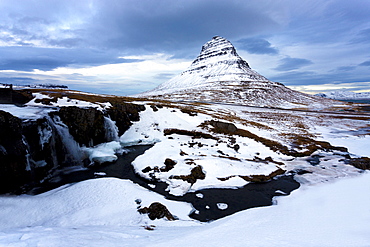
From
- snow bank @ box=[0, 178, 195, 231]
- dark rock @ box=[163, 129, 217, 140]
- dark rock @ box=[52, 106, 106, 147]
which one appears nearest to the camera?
snow bank @ box=[0, 178, 195, 231]

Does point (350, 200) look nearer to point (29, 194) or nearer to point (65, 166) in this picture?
point (29, 194)

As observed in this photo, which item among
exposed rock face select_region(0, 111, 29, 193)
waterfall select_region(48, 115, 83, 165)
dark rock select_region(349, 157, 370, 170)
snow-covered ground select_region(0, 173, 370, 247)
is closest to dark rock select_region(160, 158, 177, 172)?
snow-covered ground select_region(0, 173, 370, 247)

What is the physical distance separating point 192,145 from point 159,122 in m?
12.3

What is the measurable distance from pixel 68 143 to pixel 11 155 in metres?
6.82

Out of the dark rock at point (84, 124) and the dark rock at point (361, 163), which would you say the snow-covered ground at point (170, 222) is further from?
the dark rock at point (84, 124)

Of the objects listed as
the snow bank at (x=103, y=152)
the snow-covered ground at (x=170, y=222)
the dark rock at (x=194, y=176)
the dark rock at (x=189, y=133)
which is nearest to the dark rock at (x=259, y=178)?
the snow-covered ground at (x=170, y=222)

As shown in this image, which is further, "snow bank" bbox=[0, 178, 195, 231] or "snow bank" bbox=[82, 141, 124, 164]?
"snow bank" bbox=[82, 141, 124, 164]

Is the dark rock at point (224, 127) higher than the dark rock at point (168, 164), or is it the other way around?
the dark rock at point (224, 127)

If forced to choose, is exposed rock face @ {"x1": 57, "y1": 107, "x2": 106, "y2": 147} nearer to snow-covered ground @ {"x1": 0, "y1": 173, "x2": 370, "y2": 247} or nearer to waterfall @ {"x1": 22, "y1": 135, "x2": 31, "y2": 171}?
waterfall @ {"x1": 22, "y1": 135, "x2": 31, "y2": 171}

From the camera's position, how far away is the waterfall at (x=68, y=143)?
20.2m

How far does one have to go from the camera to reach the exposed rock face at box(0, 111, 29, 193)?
13.6m

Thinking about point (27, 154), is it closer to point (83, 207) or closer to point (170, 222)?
point (83, 207)

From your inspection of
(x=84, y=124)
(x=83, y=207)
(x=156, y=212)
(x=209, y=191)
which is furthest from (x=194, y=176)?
(x=84, y=124)

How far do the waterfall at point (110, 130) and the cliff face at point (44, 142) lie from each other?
18cm
